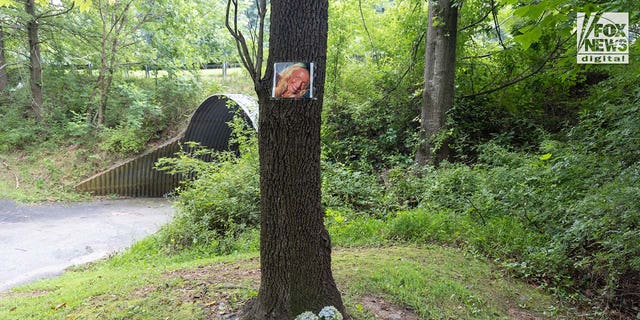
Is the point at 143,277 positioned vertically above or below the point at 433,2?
below

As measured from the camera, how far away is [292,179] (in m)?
2.12

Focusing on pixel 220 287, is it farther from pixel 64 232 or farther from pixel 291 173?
pixel 64 232

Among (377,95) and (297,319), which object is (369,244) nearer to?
(297,319)

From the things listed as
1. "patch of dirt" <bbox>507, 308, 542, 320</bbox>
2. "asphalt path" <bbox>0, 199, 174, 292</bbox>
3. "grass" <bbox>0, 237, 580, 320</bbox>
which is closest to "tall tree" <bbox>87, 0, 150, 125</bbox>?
"asphalt path" <bbox>0, 199, 174, 292</bbox>


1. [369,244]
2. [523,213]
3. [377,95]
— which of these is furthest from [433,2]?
[369,244]

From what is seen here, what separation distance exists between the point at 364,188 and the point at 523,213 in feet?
7.92

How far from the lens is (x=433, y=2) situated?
6.30 meters

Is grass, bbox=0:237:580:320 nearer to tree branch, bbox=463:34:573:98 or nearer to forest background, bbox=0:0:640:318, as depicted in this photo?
forest background, bbox=0:0:640:318

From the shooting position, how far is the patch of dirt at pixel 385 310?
8.51ft

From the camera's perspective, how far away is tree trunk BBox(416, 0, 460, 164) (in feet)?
21.0

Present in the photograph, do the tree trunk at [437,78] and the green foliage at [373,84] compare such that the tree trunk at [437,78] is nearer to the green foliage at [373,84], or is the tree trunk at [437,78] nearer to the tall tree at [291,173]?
the green foliage at [373,84]

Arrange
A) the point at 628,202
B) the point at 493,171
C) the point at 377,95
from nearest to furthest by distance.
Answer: the point at 628,202, the point at 493,171, the point at 377,95

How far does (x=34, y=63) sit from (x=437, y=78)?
44.7ft

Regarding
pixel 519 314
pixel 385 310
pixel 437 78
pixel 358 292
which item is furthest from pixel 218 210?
pixel 519 314
